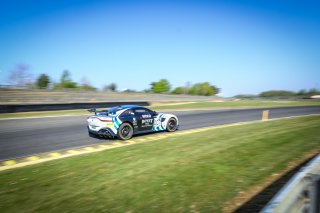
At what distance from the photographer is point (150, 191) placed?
479 centimetres

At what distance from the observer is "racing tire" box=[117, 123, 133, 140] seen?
10238 millimetres

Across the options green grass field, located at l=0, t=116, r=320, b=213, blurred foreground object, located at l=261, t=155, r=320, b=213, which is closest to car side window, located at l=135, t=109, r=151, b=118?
green grass field, located at l=0, t=116, r=320, b=213

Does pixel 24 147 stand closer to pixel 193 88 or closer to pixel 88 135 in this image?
pixel 88 135

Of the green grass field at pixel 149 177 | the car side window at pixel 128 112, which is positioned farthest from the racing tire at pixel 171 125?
the green grass field at pixel 149 177

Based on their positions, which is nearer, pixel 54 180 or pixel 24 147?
pixel 54 180

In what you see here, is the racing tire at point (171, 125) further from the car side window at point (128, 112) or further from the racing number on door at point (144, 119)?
the car side window at point (128, 112)

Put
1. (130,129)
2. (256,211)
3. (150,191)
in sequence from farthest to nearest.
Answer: (130,129)
(150,191)
(256,211)

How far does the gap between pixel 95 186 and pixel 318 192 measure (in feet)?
12.5

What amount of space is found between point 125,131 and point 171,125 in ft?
9.05

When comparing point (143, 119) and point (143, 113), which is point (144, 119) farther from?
point (143, 113)

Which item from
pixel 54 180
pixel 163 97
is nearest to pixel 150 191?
pixel 54 180

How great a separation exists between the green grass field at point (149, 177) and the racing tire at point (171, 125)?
3811 millimetres

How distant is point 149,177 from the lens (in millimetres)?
5465

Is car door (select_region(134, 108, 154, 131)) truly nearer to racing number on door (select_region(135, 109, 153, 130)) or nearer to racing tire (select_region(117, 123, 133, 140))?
racing number on door (select_region(135, 109, 153, 130))
